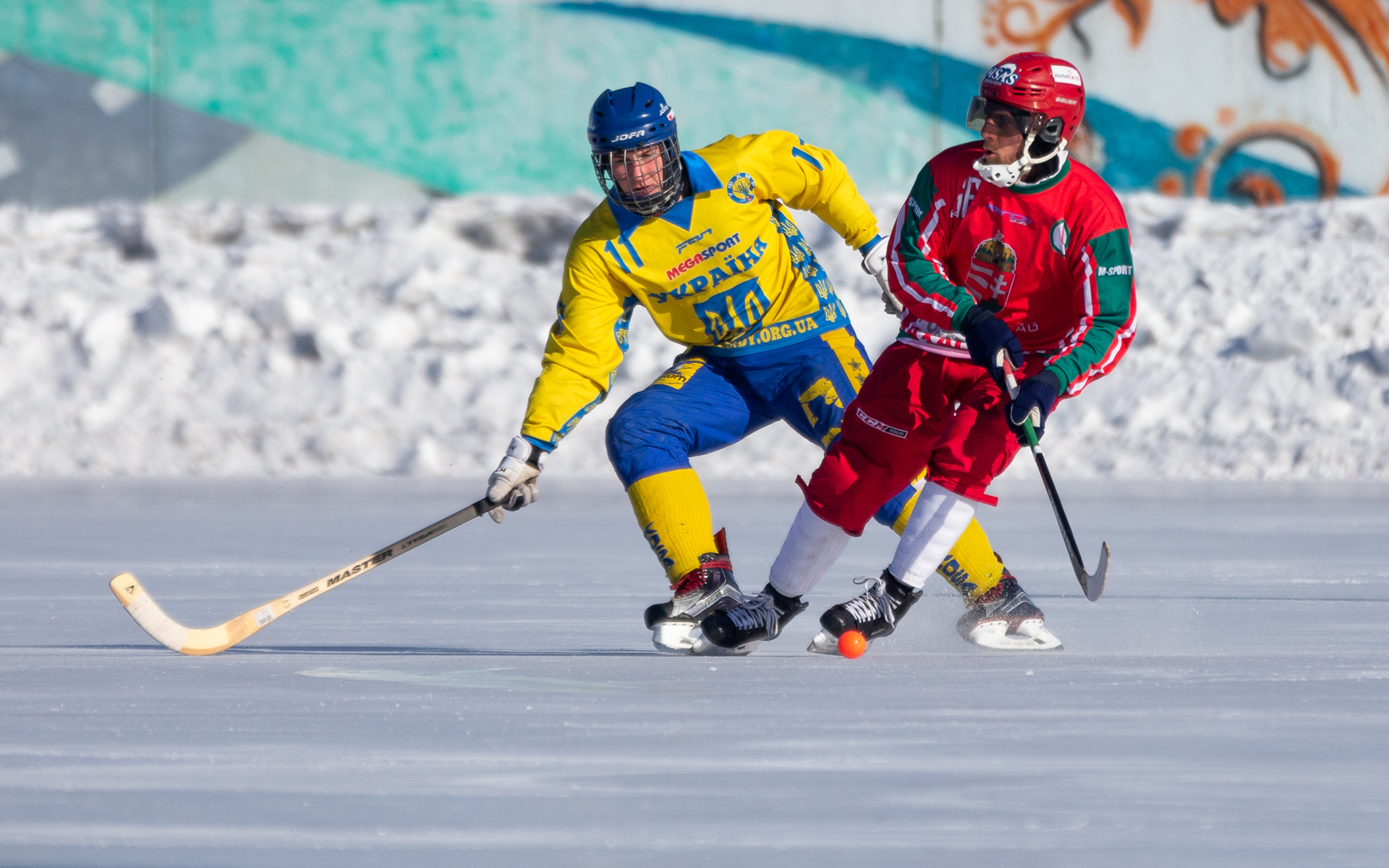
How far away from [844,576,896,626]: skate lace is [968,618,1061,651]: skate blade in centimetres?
25

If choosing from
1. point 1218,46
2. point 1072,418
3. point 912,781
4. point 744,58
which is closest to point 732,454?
point 1072,418

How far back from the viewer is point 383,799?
9.42ft

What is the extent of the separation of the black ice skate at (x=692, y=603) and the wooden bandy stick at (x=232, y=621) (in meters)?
0.48

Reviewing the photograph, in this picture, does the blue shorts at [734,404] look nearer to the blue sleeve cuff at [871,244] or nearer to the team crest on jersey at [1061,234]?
the blue sleeve cuff at [871,244]

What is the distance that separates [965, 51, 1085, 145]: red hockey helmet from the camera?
430 cm

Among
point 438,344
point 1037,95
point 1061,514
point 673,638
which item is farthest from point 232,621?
point 438,344

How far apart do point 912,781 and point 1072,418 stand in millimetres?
7747

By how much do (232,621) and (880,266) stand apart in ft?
5.83

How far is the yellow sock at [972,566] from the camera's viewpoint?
4.67 m

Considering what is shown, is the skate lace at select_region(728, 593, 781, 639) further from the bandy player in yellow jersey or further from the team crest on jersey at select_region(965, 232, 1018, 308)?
the team crest on jersey at select_region(965, 232, 1018, 308)

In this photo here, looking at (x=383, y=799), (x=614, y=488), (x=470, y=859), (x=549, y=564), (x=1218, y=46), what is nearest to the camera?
(x=470, y=859)

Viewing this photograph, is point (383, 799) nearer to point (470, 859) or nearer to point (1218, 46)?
point (470, 859)

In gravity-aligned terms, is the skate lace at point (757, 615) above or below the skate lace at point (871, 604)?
below

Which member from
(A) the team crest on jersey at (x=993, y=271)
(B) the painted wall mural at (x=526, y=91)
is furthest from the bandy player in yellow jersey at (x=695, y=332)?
(B) the painted wall mural at (x=526, y=91)
